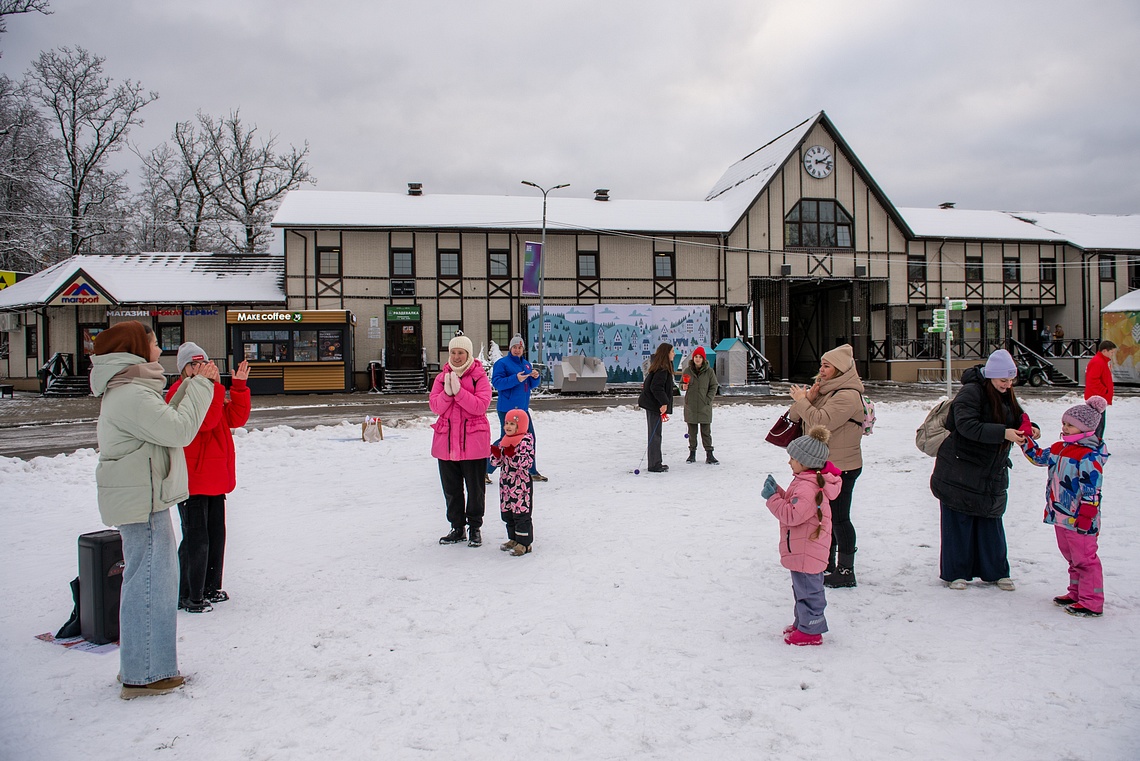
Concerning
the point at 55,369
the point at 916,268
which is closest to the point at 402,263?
the point at 55,369

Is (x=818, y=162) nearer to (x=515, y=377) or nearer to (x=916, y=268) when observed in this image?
(x=916, y=268)

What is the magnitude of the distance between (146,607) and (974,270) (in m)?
36.5

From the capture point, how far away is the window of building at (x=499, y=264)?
95.6 ft

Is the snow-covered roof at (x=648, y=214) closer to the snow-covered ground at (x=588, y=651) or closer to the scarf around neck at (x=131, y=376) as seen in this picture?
the snow-covered ground at (x=588, y=651)

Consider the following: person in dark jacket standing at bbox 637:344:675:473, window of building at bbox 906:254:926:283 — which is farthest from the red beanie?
window of building at bbox 906:254:926:283

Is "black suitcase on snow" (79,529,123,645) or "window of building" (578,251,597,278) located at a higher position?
"window of building" (578,251,597,278)

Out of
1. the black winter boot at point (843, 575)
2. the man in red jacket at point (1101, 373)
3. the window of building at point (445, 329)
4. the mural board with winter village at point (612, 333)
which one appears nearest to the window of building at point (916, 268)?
the mural board with winter village at point (612, 333)

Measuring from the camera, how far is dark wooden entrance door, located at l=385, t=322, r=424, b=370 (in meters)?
28.5

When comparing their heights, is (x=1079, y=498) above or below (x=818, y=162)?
below

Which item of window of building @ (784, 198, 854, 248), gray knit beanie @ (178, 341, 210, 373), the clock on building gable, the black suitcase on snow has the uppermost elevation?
the clock on building gable

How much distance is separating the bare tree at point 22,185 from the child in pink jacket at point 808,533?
31.7 meters

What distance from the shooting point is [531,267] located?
26.4 meters

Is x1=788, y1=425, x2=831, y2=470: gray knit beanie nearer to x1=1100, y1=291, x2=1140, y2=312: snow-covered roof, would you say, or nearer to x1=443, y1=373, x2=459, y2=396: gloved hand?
x1=443, y1=373, x2=459, y2=396: gloved hand

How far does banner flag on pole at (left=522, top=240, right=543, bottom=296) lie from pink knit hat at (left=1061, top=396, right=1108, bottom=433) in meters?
22.6
